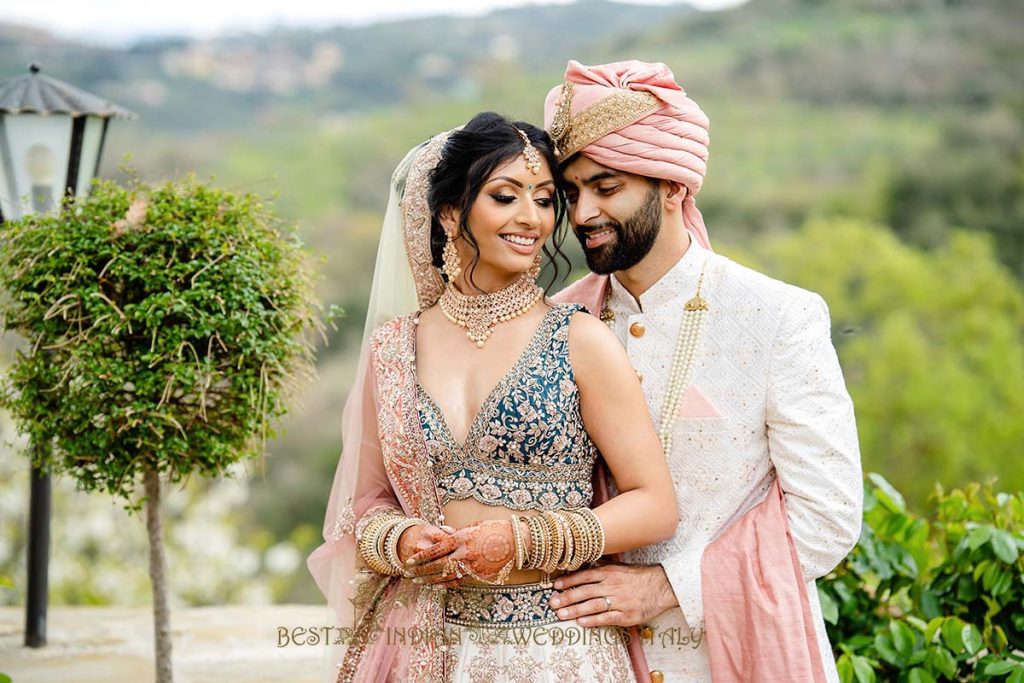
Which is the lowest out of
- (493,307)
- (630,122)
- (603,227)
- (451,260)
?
(493,307)

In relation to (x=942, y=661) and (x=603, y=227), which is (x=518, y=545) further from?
(x=942, y=661)

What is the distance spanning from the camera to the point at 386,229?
288cm

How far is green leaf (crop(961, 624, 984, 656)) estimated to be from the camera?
10.8 feet

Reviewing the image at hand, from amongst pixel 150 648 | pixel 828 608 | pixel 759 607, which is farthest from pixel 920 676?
pixel 150 648

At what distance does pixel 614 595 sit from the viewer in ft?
8.48

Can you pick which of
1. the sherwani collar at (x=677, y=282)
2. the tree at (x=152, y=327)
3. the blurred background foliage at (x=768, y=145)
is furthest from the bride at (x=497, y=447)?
the blurred background foliage at (x=768, y=145)

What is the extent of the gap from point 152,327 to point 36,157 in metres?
1.21

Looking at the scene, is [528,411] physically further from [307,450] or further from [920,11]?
[920,11]

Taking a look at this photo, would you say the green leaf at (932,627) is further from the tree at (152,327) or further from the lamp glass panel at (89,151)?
the lamp glass panel at (89,151)

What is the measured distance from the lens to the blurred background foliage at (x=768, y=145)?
17531mm

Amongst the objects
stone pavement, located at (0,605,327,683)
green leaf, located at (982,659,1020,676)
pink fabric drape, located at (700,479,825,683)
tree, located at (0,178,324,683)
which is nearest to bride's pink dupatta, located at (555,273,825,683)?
pink fabric drape, located at (700,479,825,683)

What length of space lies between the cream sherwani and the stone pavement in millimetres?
1713

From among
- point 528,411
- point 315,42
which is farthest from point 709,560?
point 315,42

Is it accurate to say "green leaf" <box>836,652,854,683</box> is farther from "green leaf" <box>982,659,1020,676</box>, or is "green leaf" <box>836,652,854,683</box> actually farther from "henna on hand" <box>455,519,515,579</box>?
"henna on hand" <box>455,519,515,579</box>
